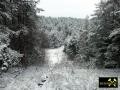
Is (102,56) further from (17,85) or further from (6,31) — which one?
(17,85)

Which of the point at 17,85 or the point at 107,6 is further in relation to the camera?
the point at 107,6

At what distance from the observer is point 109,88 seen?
7.91m

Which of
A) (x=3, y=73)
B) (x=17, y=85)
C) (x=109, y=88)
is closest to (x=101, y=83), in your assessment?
(x=109, y=88)

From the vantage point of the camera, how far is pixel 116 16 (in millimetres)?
16328

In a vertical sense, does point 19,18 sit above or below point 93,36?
above

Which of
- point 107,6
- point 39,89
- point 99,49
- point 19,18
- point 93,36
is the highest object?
point 107,6

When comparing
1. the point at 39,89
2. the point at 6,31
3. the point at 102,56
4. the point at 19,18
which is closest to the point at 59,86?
the point at 39,89

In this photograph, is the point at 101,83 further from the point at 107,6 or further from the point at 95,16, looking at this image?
the point at 95,16

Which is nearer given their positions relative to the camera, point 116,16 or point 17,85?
point 17,85

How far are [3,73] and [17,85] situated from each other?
2.59 m

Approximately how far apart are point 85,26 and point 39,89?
30.1 meters

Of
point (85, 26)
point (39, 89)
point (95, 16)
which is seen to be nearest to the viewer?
point (39, 89)

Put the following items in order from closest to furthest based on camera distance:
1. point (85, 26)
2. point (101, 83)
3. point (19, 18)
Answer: point (101, 83) → point (19, 18) → point (85, 26)

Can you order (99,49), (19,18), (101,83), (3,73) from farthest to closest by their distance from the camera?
(99,49) < (19,18) < (3,73) < (101,83)
